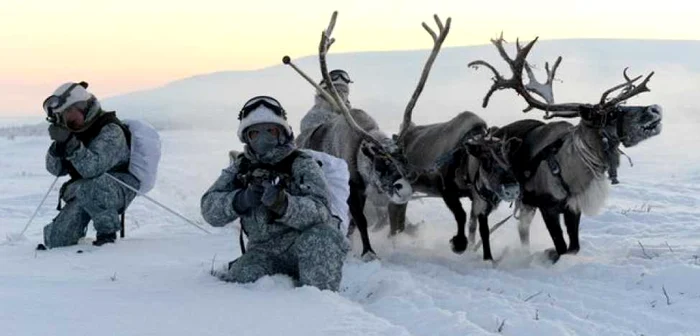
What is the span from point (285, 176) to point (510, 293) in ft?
5.37

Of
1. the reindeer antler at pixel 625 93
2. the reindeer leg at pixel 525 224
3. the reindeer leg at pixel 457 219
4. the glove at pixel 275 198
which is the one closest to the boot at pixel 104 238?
the glove at pixel 275 198

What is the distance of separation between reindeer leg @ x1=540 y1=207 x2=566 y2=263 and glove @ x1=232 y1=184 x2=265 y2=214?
3.11m

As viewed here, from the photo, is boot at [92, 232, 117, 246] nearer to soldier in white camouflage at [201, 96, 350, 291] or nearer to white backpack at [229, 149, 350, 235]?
soldier in white camouflage at [201, 96, 350, 291]

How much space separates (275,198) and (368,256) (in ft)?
8.55

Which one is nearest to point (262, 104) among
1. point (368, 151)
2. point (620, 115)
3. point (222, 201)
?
point (222, 201)

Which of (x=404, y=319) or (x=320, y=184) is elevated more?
(x=320, y=184)

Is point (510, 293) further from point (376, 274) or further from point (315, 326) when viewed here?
point (315, 326)

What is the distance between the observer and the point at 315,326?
3834 millimetres

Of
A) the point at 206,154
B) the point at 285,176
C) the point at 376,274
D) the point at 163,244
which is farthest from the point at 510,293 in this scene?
the point at 206,154

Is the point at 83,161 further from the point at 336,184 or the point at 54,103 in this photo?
the point at 336,184

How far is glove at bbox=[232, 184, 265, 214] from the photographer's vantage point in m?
4.67

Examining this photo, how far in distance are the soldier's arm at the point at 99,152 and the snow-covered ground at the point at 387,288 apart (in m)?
0.66

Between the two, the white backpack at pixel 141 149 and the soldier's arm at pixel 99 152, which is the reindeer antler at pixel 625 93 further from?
the soldier's arm at pixel 99 152

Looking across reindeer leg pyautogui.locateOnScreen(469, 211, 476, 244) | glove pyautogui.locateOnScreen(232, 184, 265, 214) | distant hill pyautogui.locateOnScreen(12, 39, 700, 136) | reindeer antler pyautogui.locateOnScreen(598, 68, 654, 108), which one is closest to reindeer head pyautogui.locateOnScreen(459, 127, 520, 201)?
reindeer antler pyautogui.locateOnScreen(598, 68, 654, 108)
